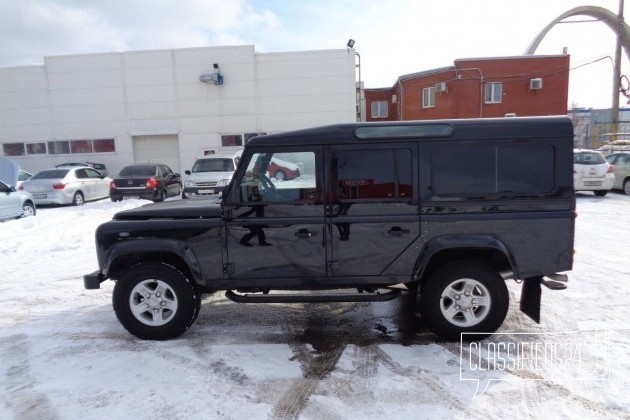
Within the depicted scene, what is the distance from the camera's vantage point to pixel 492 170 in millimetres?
3799

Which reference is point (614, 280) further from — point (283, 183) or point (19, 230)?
point (19, 230)

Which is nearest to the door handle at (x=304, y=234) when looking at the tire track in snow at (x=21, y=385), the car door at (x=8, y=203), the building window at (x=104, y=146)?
the tire track in snow at (x=21, y=385)

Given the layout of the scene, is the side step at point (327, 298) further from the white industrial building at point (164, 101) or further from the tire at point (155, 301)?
the white industrial building at point (164, 101)

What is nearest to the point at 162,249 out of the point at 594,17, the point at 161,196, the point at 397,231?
the point at 397,231

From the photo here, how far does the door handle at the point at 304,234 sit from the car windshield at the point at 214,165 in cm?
1039

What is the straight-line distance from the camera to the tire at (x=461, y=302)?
3885 mm

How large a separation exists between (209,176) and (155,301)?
9572mm


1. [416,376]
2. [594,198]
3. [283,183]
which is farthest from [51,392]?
[594,198]

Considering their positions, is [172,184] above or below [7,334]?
above

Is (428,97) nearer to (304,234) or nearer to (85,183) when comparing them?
(85,183)

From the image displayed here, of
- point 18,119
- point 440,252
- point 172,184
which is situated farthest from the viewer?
point 18,119

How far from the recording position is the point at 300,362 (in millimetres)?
3676

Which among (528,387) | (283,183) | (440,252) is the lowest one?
(528,387)

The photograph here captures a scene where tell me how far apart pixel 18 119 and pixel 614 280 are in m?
27.7
